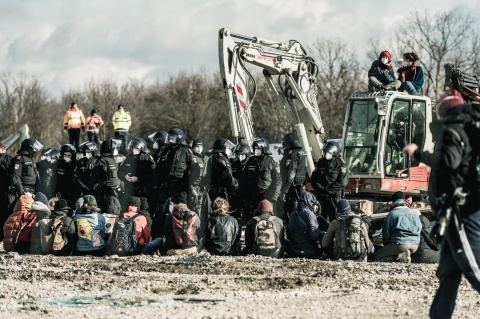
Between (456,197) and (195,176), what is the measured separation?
9.84 m

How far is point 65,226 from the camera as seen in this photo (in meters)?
16.7

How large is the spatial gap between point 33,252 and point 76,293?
561 centimetres

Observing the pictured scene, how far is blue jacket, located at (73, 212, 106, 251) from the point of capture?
16.6 m

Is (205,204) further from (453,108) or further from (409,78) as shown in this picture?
(453,108)

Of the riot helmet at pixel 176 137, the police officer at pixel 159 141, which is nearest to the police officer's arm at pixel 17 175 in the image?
the police officer at pixel 159 141

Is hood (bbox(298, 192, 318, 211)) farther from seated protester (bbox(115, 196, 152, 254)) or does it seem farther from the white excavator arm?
the white excavator arm

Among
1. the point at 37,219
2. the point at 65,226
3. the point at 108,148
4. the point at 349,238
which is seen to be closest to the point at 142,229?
the point at 65,226

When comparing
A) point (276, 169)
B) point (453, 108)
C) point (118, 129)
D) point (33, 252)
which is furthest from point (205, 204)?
point (118, 129)

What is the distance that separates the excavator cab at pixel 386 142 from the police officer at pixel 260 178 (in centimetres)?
297

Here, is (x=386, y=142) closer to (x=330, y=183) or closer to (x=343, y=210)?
(x=330, y=183)

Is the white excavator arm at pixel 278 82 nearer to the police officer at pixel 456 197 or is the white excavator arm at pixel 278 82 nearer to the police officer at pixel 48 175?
the police officer at pixel 48 175

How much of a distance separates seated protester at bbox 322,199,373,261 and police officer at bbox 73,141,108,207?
5.04 metres

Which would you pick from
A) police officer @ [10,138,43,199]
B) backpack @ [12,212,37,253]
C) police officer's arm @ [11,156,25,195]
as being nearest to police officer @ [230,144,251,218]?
backpack @ [12,212,37,253]

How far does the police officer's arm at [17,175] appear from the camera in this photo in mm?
19625
